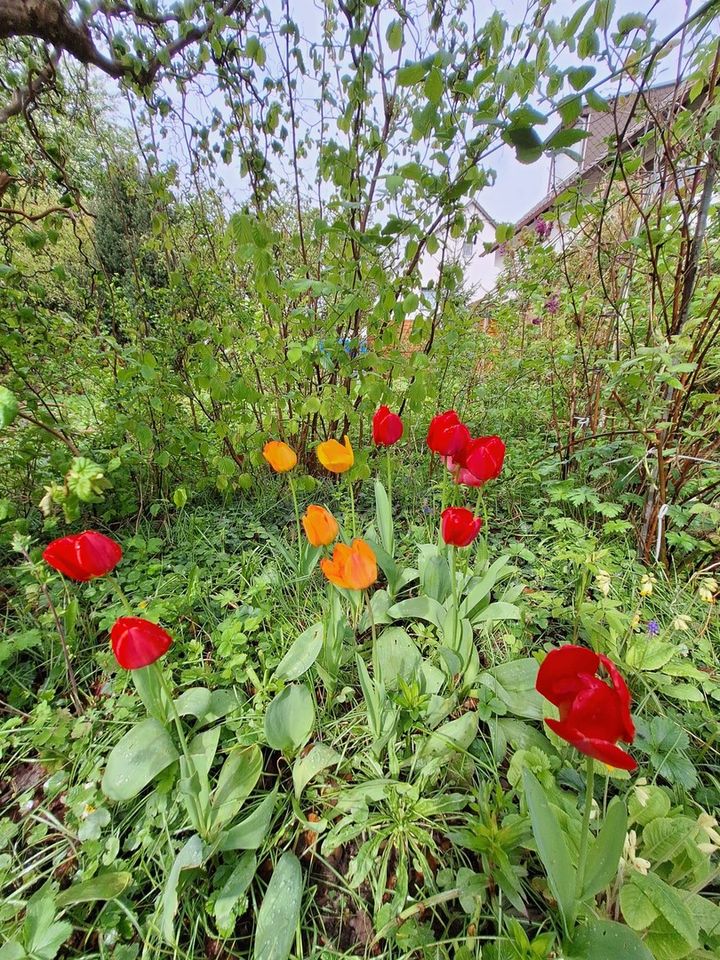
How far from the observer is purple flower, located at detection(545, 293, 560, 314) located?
2.28 m

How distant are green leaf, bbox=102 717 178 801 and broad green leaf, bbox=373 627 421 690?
52cm

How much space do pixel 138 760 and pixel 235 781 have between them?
0.73 ft

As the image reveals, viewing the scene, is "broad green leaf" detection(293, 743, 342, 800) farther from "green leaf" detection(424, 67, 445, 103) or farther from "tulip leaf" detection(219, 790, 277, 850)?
"green leaf" detection(424, 67, 445, 103)

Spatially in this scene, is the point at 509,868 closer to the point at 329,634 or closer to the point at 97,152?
the point at 329,634

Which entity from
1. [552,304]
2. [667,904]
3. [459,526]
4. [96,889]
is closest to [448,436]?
[459,526]

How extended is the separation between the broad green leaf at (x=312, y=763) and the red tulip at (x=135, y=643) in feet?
1.47

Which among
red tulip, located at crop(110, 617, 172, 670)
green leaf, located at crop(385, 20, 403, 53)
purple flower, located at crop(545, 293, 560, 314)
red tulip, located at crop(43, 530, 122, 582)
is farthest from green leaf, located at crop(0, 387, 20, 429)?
purple flower, located at crop(545, 293, 560, 314)

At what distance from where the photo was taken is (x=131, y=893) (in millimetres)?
767

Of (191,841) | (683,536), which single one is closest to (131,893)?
(191,841)

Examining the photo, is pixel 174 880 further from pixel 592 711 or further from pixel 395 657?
pixel 592 711

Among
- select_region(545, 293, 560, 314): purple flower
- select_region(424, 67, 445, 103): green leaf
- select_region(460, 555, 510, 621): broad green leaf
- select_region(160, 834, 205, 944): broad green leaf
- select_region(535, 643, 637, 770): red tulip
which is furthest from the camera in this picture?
select_region(545, 293, 560, 314): purple flower

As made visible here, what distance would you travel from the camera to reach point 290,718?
2.99 feet

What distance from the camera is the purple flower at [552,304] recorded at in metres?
2.28

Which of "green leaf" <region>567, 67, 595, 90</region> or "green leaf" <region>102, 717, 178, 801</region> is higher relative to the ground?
"green leaf" <region>567, 67, 595, 90</region>
